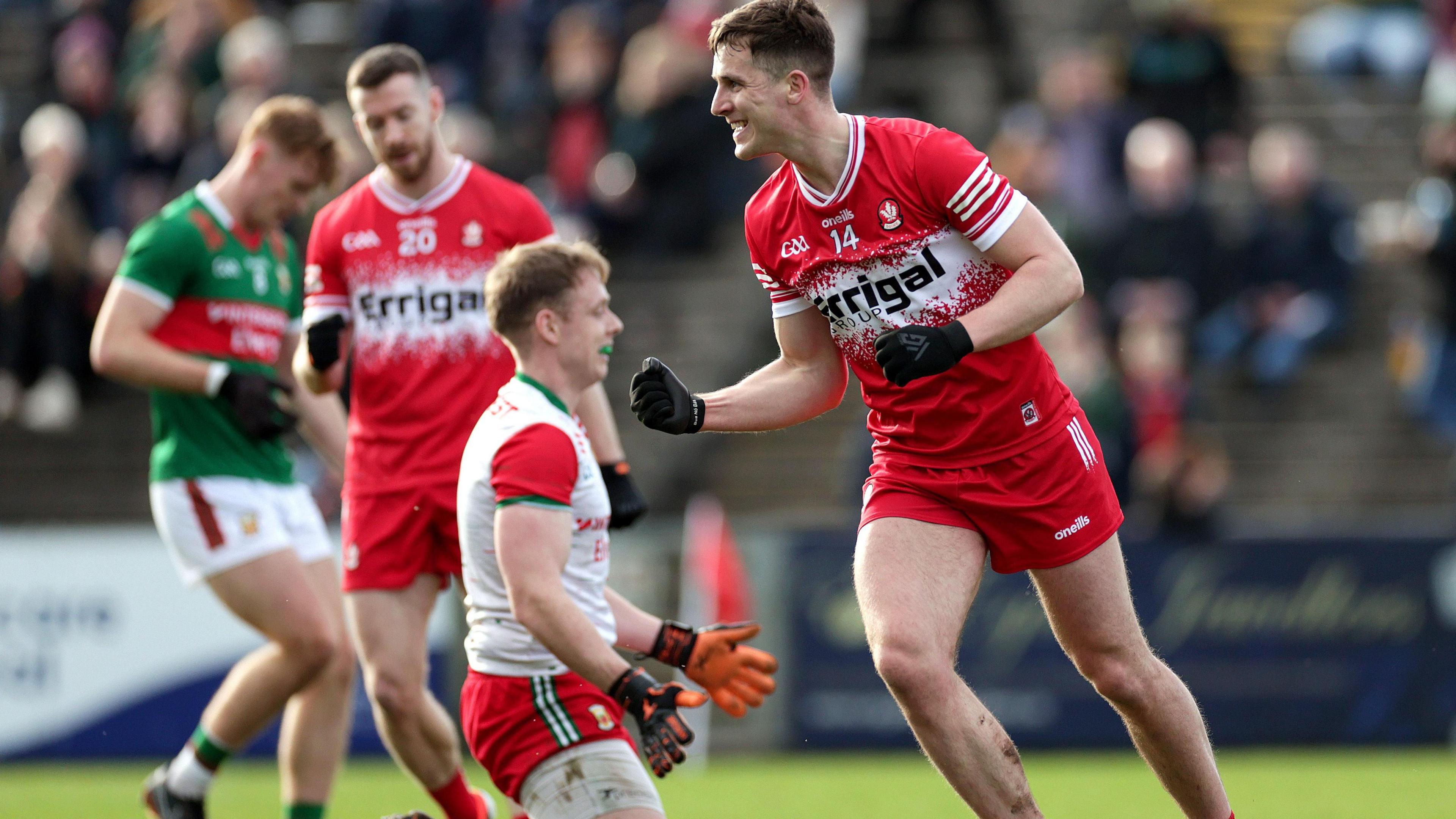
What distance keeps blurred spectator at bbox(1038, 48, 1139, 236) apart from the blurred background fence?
0.03 meters

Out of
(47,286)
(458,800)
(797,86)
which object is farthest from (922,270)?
(47,286)

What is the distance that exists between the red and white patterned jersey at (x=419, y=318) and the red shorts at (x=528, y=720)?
5.32 feet

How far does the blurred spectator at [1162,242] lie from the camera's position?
42.9ft

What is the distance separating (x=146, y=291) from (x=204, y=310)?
0.25m

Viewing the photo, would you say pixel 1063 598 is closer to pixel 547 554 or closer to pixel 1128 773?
pixel 547 554

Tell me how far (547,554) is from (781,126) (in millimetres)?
1454

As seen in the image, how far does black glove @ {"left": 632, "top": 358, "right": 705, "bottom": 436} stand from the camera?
17.1 feet

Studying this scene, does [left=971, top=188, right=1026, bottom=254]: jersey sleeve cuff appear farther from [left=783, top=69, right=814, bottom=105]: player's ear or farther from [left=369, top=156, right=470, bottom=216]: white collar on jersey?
[left=369, top=156, right=470, bottom=216]: white collar on jersey

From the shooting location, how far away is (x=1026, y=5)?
1684 cm

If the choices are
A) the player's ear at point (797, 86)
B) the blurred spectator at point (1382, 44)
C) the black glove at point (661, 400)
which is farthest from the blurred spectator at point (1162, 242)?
the black glove at point (661, 400)

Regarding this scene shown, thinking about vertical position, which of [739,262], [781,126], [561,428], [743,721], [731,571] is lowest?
[743,721]

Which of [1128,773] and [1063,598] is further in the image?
[1128,773]

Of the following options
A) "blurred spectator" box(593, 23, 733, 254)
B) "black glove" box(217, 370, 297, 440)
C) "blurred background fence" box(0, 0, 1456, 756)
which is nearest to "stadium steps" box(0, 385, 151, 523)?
"blurred background fence" box(0, 0, 1456, 756)

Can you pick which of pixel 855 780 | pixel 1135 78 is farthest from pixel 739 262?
pixel 855 780
